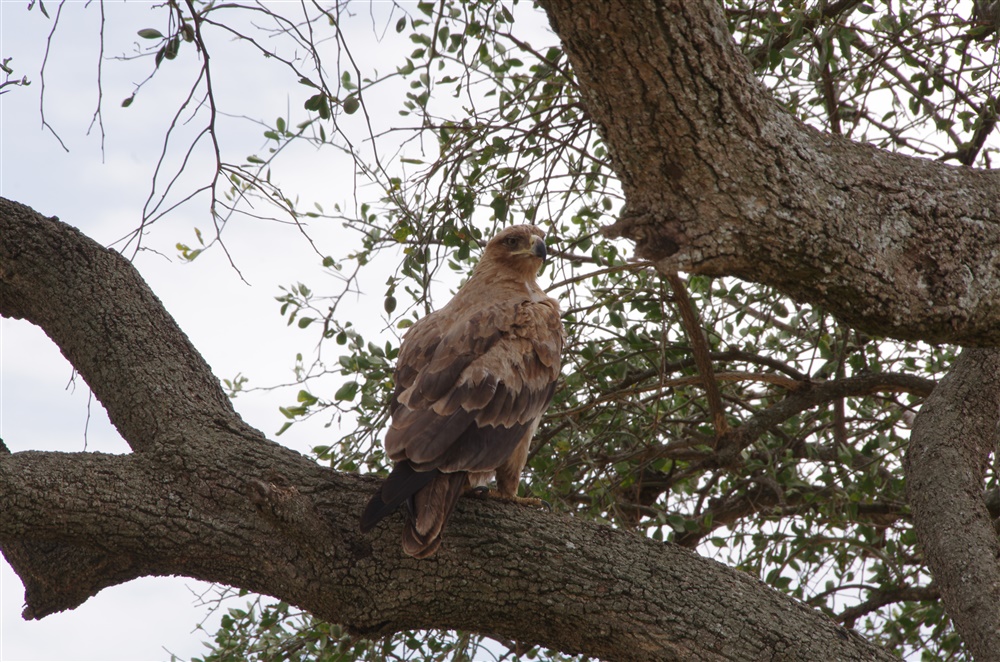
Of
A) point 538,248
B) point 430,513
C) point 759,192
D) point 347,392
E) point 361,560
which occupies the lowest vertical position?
point 361,560

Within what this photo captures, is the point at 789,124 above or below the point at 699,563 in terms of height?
above

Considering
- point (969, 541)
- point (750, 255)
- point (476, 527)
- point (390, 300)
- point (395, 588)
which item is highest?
point (390, 300)

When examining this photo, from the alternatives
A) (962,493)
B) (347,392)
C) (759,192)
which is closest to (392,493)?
(759,192)

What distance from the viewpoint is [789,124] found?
3.10 meters

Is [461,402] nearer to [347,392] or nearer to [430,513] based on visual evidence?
[430,513]

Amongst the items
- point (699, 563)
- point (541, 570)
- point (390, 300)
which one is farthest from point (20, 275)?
point (699, 563)

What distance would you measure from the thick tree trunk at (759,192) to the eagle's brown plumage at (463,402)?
1071 millimetres

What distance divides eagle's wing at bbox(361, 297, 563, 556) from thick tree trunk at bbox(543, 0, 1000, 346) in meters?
1.07

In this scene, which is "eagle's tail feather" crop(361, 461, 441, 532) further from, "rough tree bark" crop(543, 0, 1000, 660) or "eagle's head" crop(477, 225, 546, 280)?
"eagle's head" crop(477, 225, 546, 280)

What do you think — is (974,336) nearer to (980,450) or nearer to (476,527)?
(980,450)

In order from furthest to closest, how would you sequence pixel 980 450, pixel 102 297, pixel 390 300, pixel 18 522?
pixel 390 300 < pixel 980 450 < pixel 102 297 < pixel 18 522

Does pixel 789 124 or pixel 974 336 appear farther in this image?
pixel 974 336

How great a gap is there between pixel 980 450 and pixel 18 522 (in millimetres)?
A: 4117

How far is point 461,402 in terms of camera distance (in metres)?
3.71
